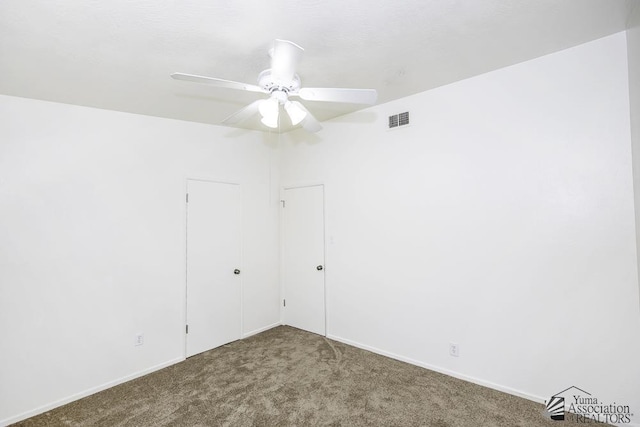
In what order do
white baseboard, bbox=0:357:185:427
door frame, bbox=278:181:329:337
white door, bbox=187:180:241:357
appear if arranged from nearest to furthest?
white baseboard, bbox=0:357:185:427, white door, bbox=187:180:241:357, door frame, bbox=278:181:329:337

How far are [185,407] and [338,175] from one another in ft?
9.02

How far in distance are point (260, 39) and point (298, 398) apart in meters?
2.78

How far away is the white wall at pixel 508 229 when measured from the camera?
2.04 meters

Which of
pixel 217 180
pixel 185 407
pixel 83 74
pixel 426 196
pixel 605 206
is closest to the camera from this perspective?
pixel 605 206

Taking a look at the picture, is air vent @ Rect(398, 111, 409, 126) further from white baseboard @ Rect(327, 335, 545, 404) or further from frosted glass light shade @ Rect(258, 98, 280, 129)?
white baseboard @ Rect(327, 335, 545, 404)

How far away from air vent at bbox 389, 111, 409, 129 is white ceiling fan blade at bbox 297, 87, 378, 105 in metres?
1.22

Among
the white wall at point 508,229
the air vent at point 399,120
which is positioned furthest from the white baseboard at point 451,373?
the air vent at point 399,120

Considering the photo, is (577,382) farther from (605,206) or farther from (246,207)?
(246,207)

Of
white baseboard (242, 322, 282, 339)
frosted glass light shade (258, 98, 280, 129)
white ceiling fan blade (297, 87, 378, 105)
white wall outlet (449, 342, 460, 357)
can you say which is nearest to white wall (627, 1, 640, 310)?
white wall outlet (449, 342, 460, 357)

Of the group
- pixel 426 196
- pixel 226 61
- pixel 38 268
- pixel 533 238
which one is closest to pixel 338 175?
pixel 426 196

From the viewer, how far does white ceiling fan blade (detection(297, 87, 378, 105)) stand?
6.03ft

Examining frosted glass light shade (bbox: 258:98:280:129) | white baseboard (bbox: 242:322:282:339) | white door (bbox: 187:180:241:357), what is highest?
frosted glass light shade (bbox: 258:98:280:129)

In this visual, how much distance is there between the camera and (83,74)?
2.20m

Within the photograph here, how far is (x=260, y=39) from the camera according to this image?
1.89 metres
